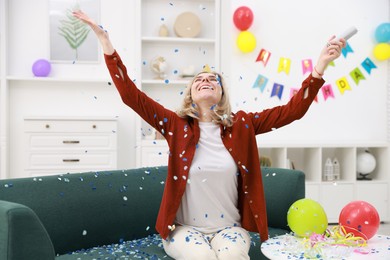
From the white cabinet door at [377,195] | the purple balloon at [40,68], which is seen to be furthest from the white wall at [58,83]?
the white cabinet door at [377,195]

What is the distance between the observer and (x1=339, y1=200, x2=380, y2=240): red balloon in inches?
92.7

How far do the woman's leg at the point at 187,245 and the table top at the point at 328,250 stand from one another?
0.84 feet

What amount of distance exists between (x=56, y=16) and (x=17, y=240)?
12.0 feet

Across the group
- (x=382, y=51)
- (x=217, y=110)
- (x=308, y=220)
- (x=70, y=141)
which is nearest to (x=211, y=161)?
(x=217, y=110)

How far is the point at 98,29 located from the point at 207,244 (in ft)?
3.33

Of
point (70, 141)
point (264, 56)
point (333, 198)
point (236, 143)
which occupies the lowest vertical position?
point (333, 198)

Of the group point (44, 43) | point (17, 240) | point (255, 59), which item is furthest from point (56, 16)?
point (17, 240)

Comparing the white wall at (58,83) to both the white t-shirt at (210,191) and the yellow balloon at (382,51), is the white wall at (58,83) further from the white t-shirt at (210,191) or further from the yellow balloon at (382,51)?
the white t-shirt at (210,191)

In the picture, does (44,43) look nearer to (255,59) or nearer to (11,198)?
(255,59)

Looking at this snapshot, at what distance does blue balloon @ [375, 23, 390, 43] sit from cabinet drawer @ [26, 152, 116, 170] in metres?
2.94

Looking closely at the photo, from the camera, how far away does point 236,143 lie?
2.35 m

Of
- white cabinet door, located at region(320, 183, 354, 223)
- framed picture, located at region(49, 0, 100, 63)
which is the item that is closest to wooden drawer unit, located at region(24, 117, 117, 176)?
framed picture, located at region(49, 0, 100, 63)

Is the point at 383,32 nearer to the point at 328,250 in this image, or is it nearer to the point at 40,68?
the point at 40,68

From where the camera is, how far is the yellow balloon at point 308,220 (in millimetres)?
2414
